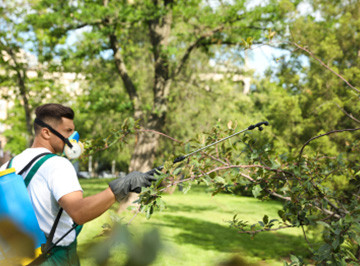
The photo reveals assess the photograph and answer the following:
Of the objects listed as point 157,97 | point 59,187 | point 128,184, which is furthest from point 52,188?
point 157,97

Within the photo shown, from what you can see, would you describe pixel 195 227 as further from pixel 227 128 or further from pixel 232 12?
pixel 227 128

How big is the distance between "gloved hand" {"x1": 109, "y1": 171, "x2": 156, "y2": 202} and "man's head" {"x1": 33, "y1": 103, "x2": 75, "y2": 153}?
1.57 ft

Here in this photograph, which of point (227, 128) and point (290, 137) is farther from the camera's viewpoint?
point (290, 137)

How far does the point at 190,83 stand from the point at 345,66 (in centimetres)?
746

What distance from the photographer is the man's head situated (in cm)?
191

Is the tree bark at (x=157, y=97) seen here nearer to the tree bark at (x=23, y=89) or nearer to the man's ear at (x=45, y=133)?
the tree bark at (x=23, y=89)

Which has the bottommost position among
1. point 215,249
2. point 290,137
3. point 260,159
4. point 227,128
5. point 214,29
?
point 215,249

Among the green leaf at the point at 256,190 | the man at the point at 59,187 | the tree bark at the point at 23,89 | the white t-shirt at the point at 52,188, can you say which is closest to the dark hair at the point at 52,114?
the man at the point at 59,187

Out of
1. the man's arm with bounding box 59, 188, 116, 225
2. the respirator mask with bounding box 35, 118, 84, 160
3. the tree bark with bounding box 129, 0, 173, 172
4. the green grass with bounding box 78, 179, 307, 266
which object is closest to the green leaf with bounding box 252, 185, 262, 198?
the green grass with bounding box 78, 179, 307, 266

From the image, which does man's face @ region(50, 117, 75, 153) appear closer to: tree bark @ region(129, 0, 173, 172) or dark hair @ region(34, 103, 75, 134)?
dark hair @ region(34, 103, 75, 134)

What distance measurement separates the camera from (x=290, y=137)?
7.67m

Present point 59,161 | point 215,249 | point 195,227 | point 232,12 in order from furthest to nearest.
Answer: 1. point 195,227
2. point 232,12
3. point 215,249
4. point 59,161

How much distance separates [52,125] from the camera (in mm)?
1925

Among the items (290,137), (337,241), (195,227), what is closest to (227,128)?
(337,241)
